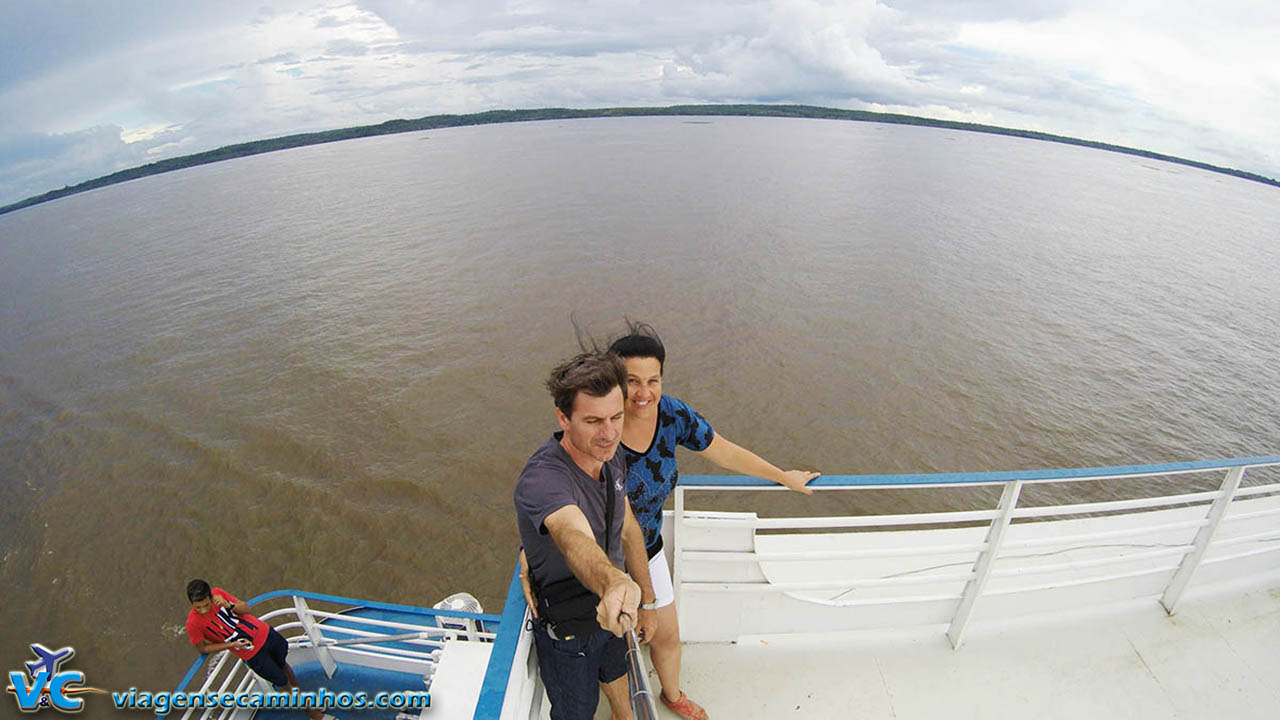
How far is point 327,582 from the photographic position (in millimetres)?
6633

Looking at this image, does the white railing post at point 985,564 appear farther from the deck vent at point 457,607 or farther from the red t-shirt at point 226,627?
the red t-shirt at point 226,627

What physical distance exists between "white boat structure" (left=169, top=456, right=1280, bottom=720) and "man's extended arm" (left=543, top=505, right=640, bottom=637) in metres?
0.80

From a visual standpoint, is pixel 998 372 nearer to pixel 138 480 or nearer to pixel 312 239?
pixel 138 480

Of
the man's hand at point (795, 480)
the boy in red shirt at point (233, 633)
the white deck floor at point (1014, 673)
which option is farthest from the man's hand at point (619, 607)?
the boy in red shirt at point (233, 633)

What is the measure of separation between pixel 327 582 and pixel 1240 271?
2963 cm

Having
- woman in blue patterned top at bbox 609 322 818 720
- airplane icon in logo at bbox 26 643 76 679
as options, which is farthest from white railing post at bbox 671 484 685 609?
airplane icon in logo at bbox 26 643 76 679

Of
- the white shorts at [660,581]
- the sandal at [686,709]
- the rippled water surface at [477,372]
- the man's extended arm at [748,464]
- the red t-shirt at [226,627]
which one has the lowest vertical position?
the rippled water surface at [477,372]

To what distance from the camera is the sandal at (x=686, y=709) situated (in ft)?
7.48

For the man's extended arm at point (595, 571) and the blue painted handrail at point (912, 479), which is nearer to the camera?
the man's extended arm at point (595, 571)

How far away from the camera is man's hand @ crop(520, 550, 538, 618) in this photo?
1.55 meters

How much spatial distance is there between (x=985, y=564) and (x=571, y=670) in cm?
199

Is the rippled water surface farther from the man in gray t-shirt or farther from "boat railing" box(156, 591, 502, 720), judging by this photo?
the man in gray t-shirt

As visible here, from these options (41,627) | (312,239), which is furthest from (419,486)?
(312,239)

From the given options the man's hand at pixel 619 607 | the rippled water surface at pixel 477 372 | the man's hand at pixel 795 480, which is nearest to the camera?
the man's hand at pixel 619 607
